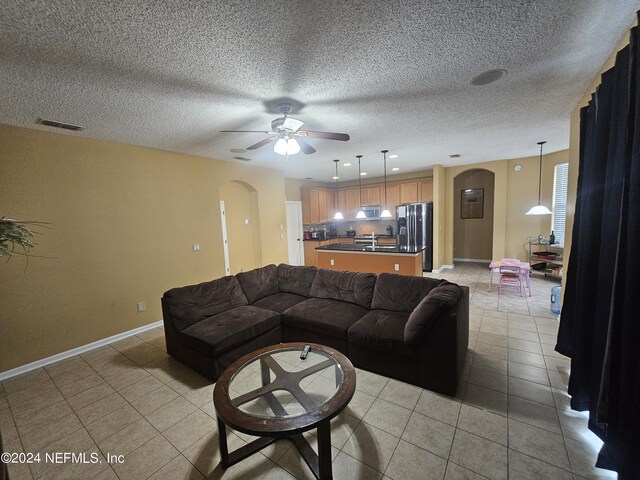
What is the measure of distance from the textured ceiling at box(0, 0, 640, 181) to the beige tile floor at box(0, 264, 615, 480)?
8.51 ft

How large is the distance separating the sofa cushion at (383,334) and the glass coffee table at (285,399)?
48cm

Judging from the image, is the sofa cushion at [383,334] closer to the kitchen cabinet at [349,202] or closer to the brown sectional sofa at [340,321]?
the brown sectional sofa at [340,321]

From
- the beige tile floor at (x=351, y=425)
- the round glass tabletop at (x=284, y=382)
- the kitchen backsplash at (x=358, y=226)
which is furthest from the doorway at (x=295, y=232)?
the round glass tabletop at (x=284, y=382)

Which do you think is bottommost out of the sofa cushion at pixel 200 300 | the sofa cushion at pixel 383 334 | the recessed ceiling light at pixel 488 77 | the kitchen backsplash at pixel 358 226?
the sofa cushion at pixel 383 334

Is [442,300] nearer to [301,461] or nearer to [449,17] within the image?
[301,461]

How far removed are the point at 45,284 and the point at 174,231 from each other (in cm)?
151

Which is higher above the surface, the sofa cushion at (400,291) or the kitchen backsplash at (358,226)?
the kitchen backsplash at (358,226)

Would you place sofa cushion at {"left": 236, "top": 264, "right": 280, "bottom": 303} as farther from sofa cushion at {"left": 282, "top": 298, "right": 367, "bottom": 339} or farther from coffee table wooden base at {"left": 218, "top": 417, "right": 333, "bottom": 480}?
coffee table wooden base at {"left": 218, "top": 417, "right": 333, "bottom": 480}

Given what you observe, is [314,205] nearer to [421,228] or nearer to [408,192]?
[408,192]

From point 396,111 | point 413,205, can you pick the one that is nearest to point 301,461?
point 396,111

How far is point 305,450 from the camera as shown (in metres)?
1.62

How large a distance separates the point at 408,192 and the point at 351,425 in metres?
5.91

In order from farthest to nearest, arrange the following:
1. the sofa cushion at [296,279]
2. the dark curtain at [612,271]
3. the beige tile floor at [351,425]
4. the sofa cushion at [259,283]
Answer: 1. the sofa cushion at [296,279]
2. the sofa cushion at [259,283]
3. the beige tile floor at [351,425]
4. the dark curtain at [612,271]

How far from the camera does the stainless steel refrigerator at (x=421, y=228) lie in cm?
617
